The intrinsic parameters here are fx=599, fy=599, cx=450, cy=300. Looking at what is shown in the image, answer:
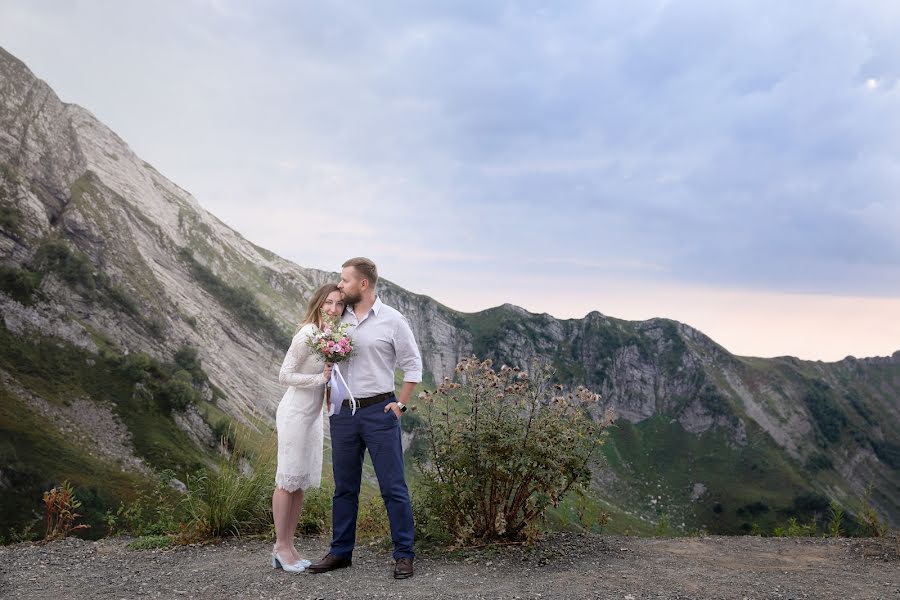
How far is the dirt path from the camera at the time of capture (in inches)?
245

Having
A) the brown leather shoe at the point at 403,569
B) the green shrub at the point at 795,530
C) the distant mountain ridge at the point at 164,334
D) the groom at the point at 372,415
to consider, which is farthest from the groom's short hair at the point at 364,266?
the green shrub at the point at 795,530

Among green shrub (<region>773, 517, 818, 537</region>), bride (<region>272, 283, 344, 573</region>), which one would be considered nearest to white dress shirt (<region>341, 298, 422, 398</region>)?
bride (<region>272, 283, 344, 573</region>)

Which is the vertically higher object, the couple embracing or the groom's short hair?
the groom's short hair

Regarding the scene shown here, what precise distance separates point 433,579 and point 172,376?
67655 millimetres

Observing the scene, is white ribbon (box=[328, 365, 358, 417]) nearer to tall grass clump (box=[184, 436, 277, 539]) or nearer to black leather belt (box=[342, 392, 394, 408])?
black leather belt (box=[342, 392, 394, 408])

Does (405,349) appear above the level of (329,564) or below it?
above

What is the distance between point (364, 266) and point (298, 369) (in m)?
1.47

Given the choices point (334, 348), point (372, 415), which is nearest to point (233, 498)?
point (372, 415)

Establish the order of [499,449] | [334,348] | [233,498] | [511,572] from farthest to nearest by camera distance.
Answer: [233,498]
[499,449]
[511,572]
[334,348]

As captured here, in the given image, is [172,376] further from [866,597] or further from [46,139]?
[866,597]

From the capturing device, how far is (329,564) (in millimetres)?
7016

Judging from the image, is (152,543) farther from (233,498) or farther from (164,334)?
(164,334)

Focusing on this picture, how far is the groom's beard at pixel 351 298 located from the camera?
22.9ft

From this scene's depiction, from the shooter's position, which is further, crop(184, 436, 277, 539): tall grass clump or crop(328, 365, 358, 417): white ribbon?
crop(184, 436, 277, 539): tall grass clump
